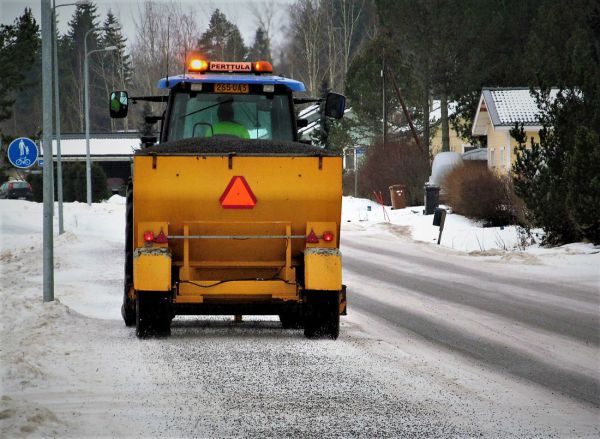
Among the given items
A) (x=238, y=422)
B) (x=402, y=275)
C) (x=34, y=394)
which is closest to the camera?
(x=238, y=422)

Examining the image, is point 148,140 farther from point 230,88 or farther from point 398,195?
point 398,195

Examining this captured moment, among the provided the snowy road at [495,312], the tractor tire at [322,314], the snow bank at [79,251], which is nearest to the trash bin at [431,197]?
the snow bank at [79,251]

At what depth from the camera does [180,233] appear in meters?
10.3

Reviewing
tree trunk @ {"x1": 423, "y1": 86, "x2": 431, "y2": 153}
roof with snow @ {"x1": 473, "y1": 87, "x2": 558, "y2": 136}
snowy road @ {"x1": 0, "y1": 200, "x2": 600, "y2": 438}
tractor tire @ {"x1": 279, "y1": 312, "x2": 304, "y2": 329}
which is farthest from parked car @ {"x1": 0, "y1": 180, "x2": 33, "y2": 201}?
tractor tire @ {"x1": 279, "y1": 312, "x2": 304, "y2": 329}

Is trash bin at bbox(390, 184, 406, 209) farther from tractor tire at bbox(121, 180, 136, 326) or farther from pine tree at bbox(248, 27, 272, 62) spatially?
pine tree at bbox(248, 27, 272, 62)

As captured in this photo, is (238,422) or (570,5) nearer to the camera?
(238,422)

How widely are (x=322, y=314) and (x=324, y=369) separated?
1522 millimetres

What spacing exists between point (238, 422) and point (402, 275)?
12676 mm

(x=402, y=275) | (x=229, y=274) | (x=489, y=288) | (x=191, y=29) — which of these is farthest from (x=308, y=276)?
(x=191, y=29)

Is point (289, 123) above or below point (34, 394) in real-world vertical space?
above

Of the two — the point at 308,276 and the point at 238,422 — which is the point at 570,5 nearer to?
the point at 308,276

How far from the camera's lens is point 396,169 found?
49812mm

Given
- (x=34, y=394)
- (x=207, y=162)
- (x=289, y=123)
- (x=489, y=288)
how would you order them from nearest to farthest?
(x=34, y=394)
(x=207, y=162)
(x=289, y=123)
(x=489, y=288)

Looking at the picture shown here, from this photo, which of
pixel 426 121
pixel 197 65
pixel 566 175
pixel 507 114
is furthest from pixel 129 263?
pixel 426 121
